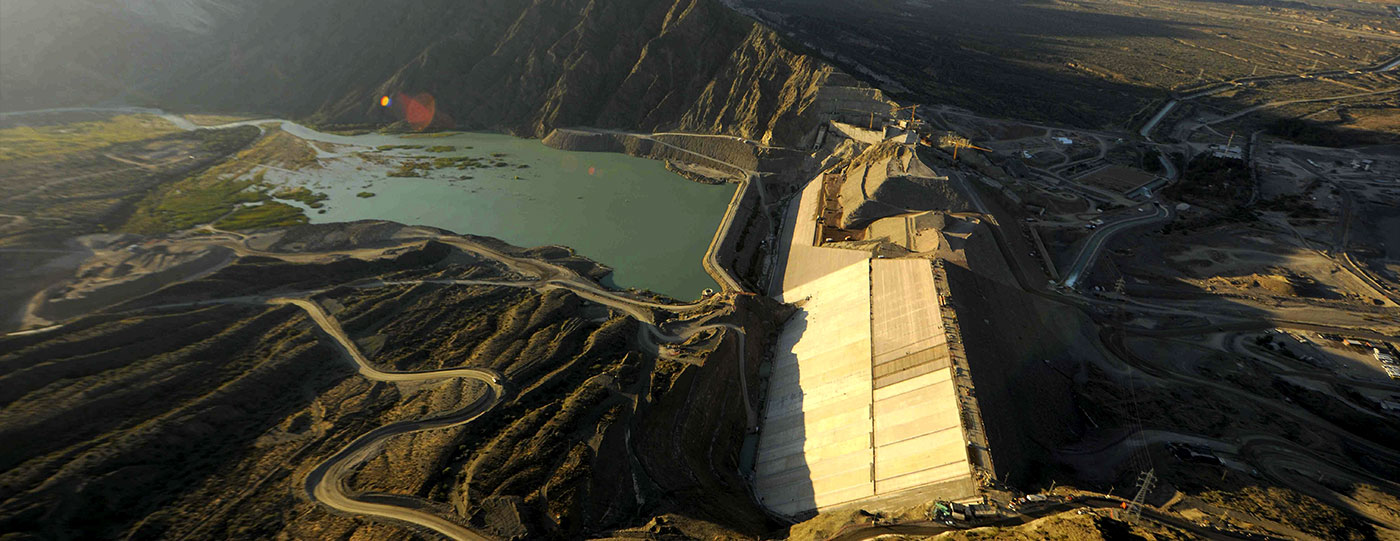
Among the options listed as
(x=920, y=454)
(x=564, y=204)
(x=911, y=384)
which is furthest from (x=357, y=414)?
(x=564, y=204)

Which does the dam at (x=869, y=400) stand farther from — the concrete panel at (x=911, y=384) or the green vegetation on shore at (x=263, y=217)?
the green vegetation on shore at (x=263, y=217)

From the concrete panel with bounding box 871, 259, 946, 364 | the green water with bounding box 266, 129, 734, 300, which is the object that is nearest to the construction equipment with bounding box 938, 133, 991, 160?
the green water with bounding box 266, 129, 734, 300

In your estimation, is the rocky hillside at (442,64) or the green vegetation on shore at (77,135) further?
the rocky hillside at (442,64)

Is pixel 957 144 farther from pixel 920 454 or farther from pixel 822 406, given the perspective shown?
pixel 920 454

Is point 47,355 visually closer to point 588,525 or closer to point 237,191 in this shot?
point 588,525

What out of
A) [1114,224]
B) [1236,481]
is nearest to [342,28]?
[1114,224]

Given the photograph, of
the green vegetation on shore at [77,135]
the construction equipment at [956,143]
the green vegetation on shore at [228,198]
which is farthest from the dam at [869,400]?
the green vegetation on shore at [77,135]
